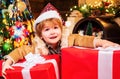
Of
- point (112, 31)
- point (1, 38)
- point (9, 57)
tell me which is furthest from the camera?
point (112, 31)

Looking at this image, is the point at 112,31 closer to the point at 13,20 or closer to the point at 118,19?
the point at 118,19

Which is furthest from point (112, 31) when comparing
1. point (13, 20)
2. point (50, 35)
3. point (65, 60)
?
point (65, 60)

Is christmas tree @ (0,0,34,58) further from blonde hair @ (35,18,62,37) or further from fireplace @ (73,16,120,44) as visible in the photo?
fireplace @ (73,16,120,44)

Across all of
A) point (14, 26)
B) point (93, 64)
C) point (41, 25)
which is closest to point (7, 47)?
point (14, 26)

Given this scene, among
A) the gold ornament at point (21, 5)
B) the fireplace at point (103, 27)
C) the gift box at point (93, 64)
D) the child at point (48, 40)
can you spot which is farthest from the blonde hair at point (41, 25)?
the fireplace at point (103, 27)

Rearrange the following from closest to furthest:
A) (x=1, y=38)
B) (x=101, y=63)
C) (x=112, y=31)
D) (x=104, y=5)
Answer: (x=101, y=63), (x=1, y=38), (x=112, y=31), (x=104, y=5)

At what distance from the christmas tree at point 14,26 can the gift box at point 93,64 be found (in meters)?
1.67

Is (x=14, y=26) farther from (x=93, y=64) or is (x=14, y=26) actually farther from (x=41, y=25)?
(x=93, y=64)

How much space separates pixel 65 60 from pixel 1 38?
1.77m

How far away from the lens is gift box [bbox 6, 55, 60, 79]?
1.18 m

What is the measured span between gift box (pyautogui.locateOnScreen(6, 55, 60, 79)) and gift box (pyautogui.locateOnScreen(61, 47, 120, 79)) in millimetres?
73

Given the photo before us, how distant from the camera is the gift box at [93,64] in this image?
3.70ft

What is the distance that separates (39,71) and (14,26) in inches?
69.0

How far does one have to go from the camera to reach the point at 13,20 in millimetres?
2928
